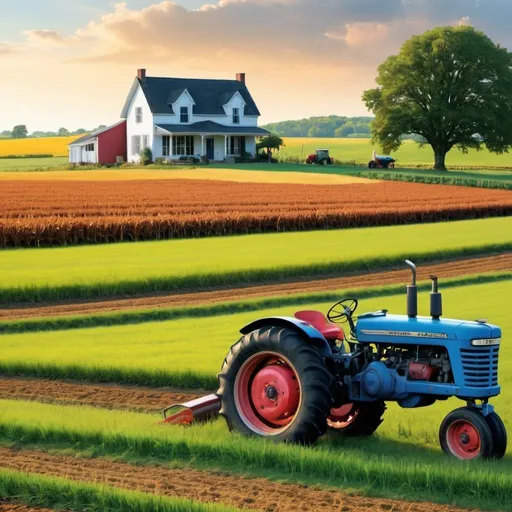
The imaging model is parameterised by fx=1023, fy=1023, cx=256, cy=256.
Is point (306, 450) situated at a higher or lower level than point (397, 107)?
→ lower

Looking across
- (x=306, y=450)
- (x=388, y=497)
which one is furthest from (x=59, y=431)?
(x=388, y=497)

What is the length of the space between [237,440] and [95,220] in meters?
25.6

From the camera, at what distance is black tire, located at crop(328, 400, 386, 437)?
10.5 m

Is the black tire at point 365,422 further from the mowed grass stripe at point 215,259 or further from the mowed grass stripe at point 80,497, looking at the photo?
the mowed grass stripe at point 215,259

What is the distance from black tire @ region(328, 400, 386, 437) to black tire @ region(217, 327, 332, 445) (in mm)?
925

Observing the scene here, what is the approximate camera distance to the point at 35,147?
133 metres

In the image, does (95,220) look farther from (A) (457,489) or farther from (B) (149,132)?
(B) (149,132)

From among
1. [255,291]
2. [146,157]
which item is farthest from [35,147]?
[255,291]

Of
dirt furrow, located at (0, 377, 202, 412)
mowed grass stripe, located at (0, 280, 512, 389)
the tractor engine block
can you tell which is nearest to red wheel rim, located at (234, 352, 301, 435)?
the tractor engine block

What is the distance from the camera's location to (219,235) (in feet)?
122

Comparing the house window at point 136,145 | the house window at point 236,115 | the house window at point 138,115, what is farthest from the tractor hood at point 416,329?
the house window at point 236,115

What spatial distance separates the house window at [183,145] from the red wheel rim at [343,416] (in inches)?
3134

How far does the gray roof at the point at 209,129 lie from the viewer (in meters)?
88.1

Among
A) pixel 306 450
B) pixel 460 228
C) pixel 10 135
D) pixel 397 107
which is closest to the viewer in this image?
pixel 306 450
